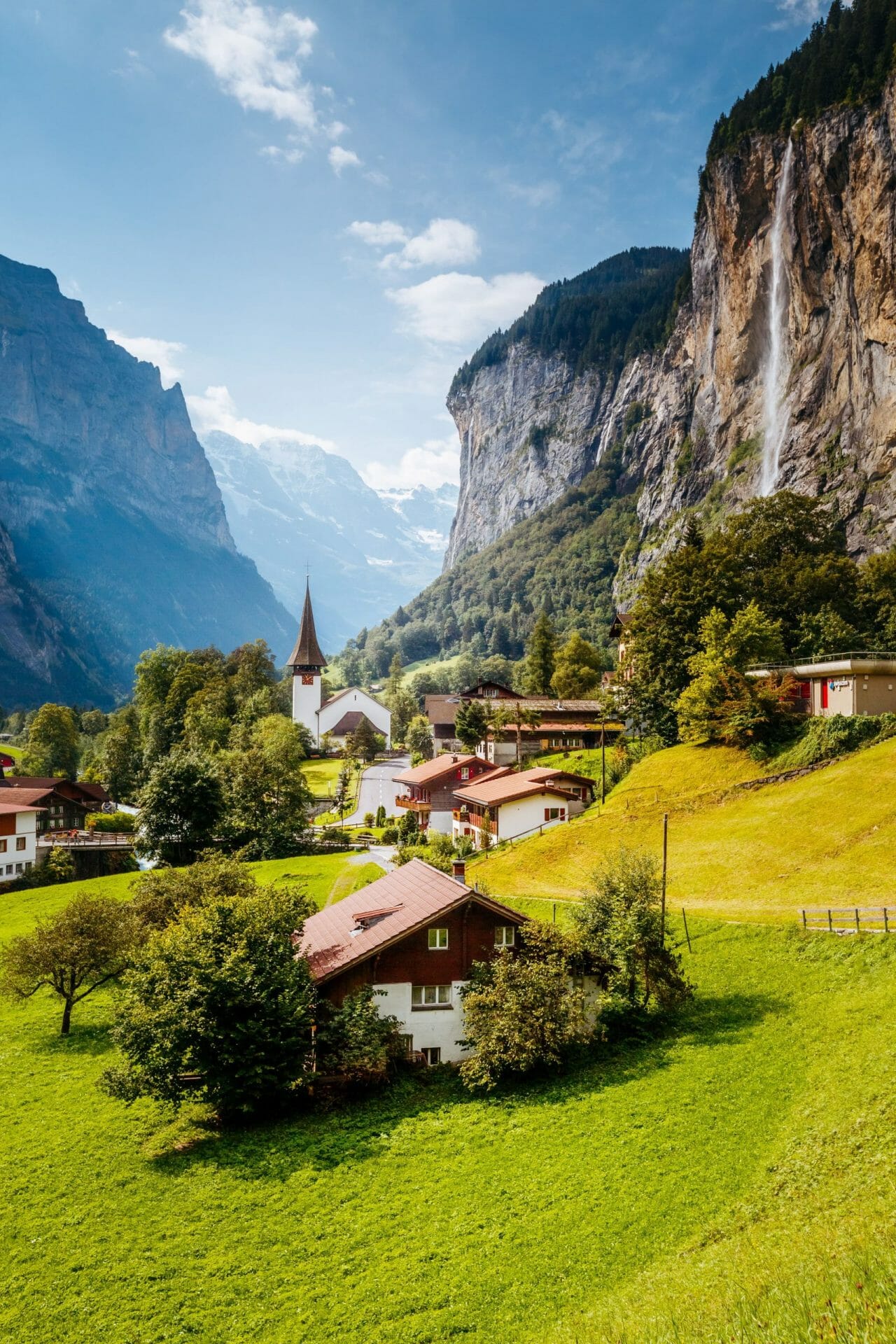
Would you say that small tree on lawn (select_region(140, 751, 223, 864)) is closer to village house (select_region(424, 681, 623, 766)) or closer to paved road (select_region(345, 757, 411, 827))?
paved road (select_region(345, 757, 411, 827))

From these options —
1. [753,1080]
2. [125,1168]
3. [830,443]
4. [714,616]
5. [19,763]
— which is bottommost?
[125,1168]

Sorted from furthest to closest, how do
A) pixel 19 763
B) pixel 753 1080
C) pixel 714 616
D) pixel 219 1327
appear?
pixel 19 763
pixel 714 616
pixel 753 1080
pixel 219 1327

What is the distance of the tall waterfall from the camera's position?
117 m

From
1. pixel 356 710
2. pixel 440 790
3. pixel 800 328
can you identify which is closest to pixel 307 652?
pixel 356 710

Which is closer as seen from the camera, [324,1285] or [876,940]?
[324,1285]

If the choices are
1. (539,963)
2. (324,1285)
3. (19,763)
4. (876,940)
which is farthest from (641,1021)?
(19,763)

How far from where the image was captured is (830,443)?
107 meters

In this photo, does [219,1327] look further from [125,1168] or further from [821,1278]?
[821,1278]

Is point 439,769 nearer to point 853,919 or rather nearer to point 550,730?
point 550,730

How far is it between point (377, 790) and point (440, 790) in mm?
26207

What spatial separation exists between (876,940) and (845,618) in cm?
4296

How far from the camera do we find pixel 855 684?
4725cm

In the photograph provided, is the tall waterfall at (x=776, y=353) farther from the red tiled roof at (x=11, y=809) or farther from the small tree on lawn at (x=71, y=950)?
the small tree on lawn at (x=71, y=950)

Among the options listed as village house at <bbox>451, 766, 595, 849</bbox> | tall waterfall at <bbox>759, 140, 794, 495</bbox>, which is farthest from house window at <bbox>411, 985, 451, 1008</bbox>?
tall waterfall at <bbox>759, 140, 794, 495</bbox>
